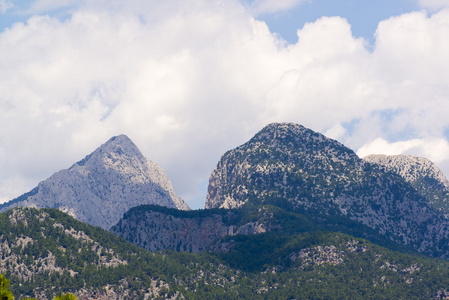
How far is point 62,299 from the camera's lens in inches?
2800

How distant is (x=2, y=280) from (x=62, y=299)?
6.78 metres

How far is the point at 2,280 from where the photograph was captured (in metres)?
71.7
